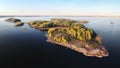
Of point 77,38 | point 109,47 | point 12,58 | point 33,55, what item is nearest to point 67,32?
point 77,38

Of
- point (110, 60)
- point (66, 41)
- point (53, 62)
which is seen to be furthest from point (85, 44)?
point (53, 62)

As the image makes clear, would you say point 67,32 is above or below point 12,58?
above

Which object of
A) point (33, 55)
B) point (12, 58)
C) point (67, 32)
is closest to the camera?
point (12, 58)

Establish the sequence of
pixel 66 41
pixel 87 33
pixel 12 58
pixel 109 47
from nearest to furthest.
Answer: pixel 12 58
pixel 109 47
pixel 66 41
pixel 87 33

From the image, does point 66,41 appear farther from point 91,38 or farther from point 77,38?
point 91,38

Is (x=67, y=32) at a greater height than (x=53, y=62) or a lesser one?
greater

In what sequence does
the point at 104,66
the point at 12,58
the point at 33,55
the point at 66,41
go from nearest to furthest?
the point at 104,66 → the point at 12,58 → the point at 33,55 → the point at 66,41

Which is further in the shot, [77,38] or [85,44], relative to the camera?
[77,38]

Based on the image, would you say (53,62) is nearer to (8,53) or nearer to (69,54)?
(69,54)

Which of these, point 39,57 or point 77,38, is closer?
point 39,57
